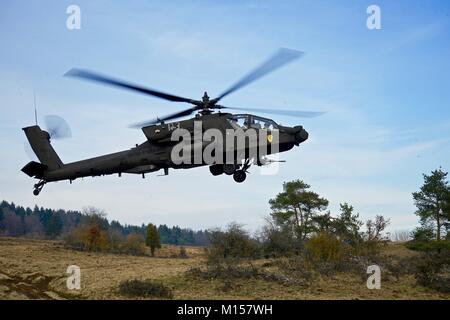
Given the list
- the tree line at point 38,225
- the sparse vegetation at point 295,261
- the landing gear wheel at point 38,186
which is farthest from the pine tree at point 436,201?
the tree line at point 38,225

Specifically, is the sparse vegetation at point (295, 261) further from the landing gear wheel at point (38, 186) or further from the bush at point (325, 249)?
the landing gear wheel at point (38, 186)

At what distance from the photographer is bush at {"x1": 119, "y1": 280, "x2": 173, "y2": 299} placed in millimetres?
18438

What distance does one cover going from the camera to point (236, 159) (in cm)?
1852

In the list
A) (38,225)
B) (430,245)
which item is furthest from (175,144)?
(38,225)

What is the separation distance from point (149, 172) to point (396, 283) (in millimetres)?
15026

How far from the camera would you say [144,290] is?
1861cm

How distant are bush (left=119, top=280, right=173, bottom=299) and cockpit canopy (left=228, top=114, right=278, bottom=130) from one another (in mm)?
7462

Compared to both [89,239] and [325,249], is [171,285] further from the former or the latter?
[89,239]

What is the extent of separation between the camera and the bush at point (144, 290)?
18.4m

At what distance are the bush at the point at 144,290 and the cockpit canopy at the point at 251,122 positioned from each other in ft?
24.5

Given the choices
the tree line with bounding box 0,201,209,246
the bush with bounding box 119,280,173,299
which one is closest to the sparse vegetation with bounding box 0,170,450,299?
the bush with bounding box 119,280,173,299

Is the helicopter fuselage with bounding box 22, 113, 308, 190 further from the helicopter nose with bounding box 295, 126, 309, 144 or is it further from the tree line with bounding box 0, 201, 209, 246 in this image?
the tree line with bounding box 0, 201, 209, 246

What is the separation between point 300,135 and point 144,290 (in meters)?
9.02

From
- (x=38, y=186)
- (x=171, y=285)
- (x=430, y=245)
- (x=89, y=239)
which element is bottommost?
(x=171, y=285)
